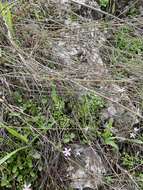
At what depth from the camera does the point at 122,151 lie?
1965mm

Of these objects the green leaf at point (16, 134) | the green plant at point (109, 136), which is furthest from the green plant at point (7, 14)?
the green plant at point (109, 136)

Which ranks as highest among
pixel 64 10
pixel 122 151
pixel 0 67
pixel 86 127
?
pixel 64 10

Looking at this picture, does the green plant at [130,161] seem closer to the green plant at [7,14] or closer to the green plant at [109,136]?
the green plant at [109,136]

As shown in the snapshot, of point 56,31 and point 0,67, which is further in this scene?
point 56,31

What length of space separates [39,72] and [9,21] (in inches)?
13.8

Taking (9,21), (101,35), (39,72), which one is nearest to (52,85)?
(39,72)

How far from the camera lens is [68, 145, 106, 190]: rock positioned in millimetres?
1757

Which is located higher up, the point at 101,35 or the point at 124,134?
the point at 101,35

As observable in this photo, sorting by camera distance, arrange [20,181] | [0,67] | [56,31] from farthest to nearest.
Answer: [56,31] → [0,67] → [20,181]

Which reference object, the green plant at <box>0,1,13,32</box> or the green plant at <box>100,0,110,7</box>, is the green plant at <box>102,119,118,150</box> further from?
the green plant at <box>100,0,110,7</box>

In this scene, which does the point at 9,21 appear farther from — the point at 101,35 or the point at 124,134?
the point at 124,134

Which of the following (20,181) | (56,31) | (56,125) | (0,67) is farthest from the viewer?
(56,31)

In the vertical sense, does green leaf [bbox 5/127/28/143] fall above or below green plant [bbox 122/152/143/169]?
above

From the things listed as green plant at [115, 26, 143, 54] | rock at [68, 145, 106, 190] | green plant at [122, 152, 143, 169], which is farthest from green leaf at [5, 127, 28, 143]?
green plant at [115, 26, 143, 54]
